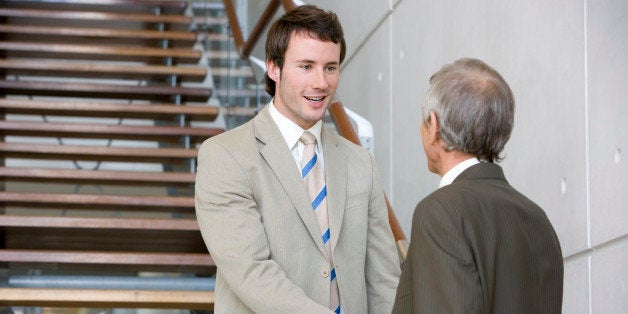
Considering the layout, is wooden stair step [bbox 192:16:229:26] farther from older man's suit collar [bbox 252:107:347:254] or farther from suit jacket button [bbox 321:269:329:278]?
suit jacket button [bbox 321:269:329:278]

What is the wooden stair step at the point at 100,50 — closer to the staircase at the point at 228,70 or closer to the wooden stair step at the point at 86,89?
the staircase at the point at 228,70

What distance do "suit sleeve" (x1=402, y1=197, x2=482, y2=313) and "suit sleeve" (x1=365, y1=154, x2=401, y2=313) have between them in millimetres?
647

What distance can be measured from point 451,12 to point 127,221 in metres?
1.97

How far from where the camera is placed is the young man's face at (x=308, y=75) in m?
2.10

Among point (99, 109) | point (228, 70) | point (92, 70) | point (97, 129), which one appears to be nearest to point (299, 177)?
point (97, 129)

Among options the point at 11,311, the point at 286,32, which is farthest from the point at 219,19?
the point at 286,32

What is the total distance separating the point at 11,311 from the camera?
4828 millimetres

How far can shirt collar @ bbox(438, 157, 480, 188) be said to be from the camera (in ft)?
5.34

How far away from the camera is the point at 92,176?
5250mm

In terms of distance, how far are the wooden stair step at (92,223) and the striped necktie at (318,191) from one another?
2.60 m

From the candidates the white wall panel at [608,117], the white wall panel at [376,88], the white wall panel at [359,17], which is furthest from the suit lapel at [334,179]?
the white wall panel at [359,17]

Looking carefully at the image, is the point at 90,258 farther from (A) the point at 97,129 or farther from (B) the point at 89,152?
(A) the point at 97,129

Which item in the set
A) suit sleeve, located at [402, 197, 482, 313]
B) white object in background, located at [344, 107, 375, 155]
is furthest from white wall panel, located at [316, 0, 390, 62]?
suit sleeve, located at [402, 197, 482, 313]

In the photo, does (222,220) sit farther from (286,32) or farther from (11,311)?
(11,311)
